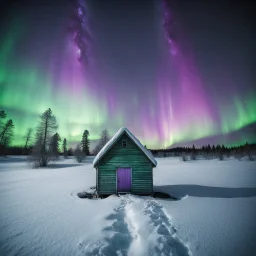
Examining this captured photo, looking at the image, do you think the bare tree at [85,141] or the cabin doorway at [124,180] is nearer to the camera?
the cabin doorway at [124,180]

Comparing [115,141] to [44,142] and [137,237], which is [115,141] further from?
[44,142]

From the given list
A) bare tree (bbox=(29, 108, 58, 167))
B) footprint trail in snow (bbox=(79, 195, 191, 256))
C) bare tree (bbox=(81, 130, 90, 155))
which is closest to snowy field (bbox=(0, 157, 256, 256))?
footprint trail in snow (bbox=(79, 195, 191, 256))

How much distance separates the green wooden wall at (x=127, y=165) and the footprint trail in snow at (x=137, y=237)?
12.8ft

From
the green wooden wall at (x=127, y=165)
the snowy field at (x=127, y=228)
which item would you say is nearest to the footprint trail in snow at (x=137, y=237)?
the snowy field at (x=127, y=228)

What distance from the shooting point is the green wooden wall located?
12.2 m

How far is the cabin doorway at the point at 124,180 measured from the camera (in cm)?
1227

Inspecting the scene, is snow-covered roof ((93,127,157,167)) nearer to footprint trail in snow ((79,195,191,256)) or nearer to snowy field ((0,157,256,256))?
snowy field ((0,157,256,256))

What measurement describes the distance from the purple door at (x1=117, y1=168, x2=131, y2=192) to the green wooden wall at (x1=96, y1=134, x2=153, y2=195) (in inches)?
13.5

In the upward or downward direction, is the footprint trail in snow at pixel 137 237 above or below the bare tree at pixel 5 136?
below

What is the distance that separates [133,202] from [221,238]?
18.1ft

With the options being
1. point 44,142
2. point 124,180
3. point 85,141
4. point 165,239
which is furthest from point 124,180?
point 85,141

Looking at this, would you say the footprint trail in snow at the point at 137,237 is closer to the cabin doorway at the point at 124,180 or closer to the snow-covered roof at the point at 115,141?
the cabin doorway at the point at 124,180

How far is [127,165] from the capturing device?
12375mm

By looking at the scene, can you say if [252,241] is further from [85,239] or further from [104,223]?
[85,239]
